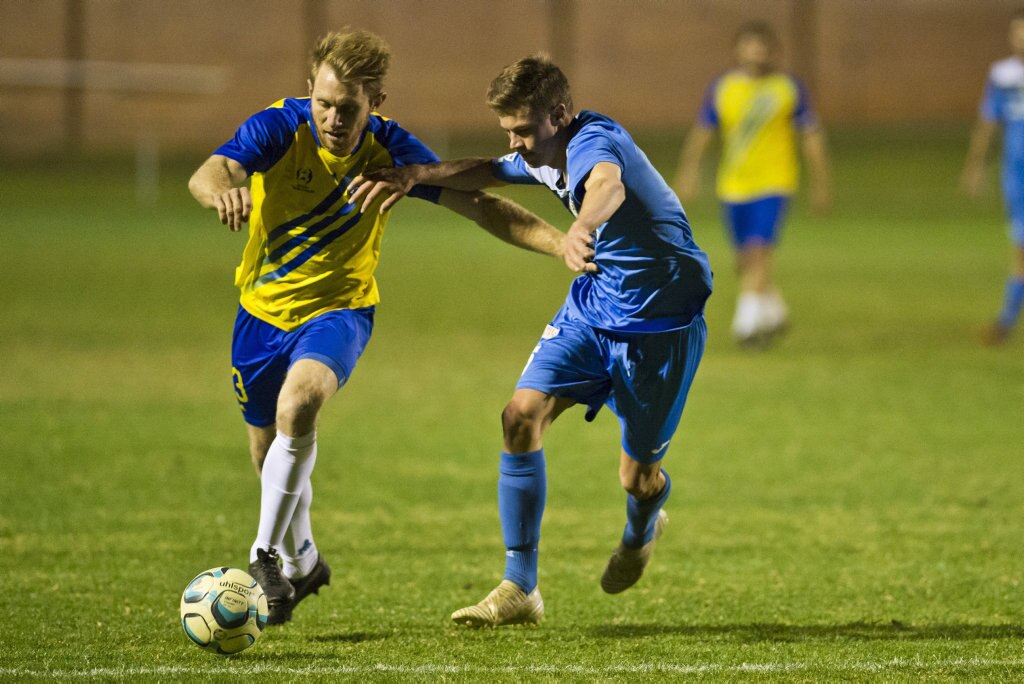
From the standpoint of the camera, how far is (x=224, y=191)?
15.2 feet

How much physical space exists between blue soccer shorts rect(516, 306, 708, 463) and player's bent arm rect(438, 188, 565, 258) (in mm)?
346

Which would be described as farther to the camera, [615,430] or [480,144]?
[480,144]

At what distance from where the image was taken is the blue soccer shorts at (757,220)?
477 inches

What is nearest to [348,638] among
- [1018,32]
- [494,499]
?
[494,499]

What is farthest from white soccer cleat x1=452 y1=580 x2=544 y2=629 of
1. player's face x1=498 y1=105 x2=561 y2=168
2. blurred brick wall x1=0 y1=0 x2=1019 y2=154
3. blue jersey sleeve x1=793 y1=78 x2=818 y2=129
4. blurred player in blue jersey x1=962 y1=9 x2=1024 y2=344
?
blurred brick wall x1=0 y1=0 x2=1019 y2=154

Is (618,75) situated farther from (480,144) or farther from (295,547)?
(295,547)

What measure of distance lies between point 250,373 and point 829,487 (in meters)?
3.41

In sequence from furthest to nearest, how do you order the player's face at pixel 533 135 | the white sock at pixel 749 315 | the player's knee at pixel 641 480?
the white sock at pixel 749 315 < the player's knee at pixel 641 480 < the player's face at pixel 533 135

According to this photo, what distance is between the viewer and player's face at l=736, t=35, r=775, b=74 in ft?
38.3

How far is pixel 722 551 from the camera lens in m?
6.12

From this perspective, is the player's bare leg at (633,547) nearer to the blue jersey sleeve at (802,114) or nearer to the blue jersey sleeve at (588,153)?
the blue jersey sleeve at (588,153)

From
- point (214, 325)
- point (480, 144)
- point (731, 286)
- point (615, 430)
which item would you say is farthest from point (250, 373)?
point (480, 144)

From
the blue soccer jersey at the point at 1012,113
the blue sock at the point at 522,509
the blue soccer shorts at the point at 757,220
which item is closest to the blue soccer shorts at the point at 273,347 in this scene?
the blue sock at the point at 522,509

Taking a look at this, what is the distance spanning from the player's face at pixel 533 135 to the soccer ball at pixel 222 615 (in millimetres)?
1714
